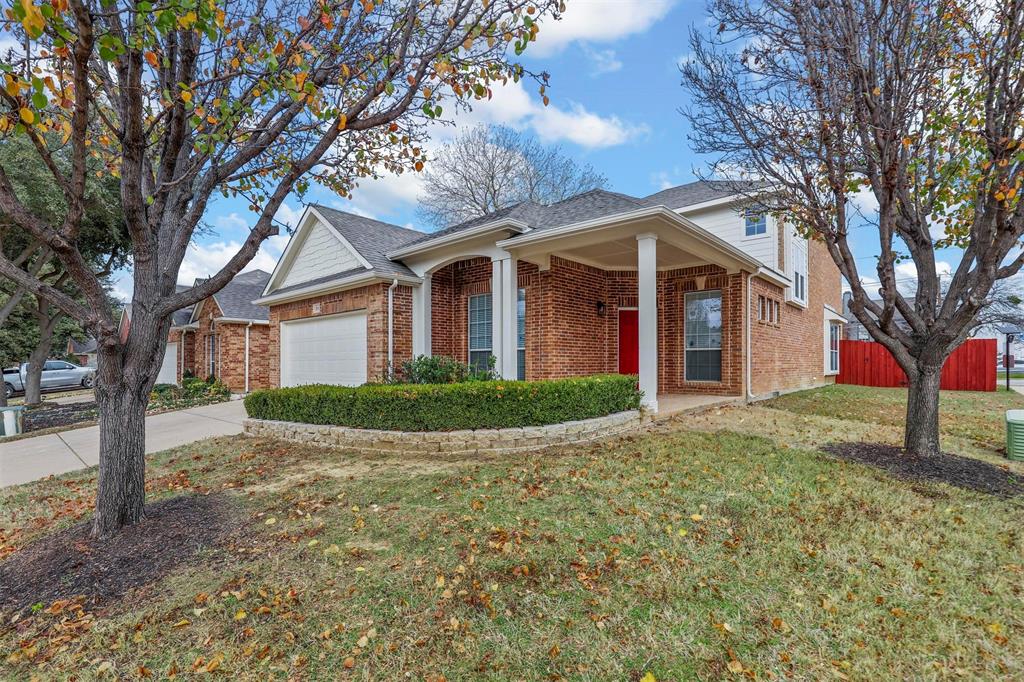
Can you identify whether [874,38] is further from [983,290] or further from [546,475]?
[546,475]

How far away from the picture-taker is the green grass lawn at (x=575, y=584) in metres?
2.41

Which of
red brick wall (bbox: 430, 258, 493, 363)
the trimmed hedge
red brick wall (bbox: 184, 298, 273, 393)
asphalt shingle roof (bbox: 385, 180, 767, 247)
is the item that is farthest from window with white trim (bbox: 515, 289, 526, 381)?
red brick wall (bbox: 184, 298, 273, 393)

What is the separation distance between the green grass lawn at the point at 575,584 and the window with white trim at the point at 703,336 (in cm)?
548

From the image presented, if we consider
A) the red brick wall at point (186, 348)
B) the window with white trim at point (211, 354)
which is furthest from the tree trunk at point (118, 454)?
the red brick wall at point (186, 348)

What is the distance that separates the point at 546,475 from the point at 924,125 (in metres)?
5.81

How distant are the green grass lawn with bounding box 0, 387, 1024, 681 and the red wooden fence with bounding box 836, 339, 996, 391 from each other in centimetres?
1327

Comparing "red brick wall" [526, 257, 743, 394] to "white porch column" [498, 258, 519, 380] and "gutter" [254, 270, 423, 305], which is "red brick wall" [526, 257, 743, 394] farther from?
"gutter" [254, 270, 423, 305]

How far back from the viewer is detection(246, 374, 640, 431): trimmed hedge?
6.66m

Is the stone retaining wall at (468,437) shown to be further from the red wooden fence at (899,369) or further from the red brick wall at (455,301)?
the red wooden fence at (899,369)

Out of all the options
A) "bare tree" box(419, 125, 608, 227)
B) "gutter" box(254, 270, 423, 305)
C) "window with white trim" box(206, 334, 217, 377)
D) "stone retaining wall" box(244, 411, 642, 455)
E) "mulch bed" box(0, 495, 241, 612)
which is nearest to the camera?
"mulch bed" box(0, 495, 241, 612)

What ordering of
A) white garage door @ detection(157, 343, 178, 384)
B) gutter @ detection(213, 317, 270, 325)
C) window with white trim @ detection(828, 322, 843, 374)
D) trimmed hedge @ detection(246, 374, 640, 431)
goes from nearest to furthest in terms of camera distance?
trimmed hedge @ detection(246, 374, 640, 431), gutter @ detection(213, 317, 270, 325), window with white trim @ detection(828, 322, 843, 374), white garage door @ detection(157, 343, 178, 384)

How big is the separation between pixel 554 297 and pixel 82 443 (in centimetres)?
910

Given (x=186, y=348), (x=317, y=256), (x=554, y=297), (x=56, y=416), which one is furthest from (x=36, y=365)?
(x=554, y=297)

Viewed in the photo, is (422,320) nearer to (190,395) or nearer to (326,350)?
(326,350)
